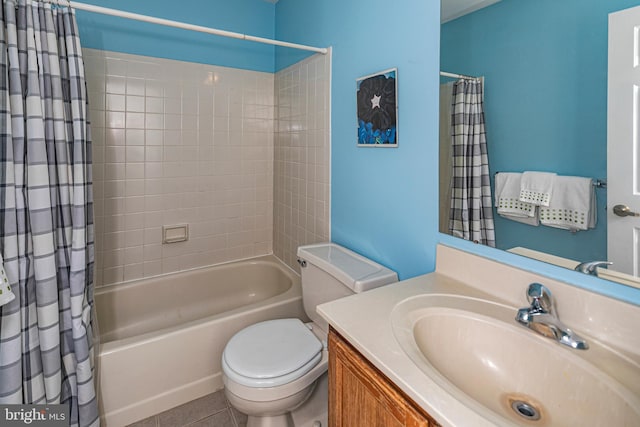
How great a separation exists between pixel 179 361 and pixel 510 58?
1880 mm

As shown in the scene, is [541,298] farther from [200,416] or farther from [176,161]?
[176,161]

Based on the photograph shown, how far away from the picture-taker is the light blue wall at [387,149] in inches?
48.0

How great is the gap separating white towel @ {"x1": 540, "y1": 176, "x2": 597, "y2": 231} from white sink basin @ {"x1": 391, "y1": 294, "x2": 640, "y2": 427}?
10.8 inches

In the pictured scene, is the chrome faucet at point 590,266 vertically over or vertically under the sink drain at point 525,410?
over

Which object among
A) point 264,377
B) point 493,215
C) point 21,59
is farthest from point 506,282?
point 21,59

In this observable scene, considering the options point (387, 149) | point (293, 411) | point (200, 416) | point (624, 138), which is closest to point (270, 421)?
point (293, 411)

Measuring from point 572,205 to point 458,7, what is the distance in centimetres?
75

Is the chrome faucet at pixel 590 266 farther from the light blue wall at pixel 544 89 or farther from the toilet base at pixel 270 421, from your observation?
the toilet base at pixel 270 421

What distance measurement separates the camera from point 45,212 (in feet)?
4.09

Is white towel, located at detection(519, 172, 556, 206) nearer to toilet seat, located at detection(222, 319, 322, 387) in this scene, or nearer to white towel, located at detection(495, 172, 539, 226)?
white towel, located at detection(495, 172, 539, 226)

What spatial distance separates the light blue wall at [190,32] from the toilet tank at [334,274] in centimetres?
159

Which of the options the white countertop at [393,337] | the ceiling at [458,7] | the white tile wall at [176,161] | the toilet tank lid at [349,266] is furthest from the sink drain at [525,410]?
the white tile wall at [176,161]

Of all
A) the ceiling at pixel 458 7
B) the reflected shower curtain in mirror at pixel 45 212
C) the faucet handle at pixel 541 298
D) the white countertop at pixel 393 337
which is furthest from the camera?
the reflected shower curtain in mirror at pixel 45 212

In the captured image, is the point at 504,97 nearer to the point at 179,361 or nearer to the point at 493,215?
the point at 493,215
